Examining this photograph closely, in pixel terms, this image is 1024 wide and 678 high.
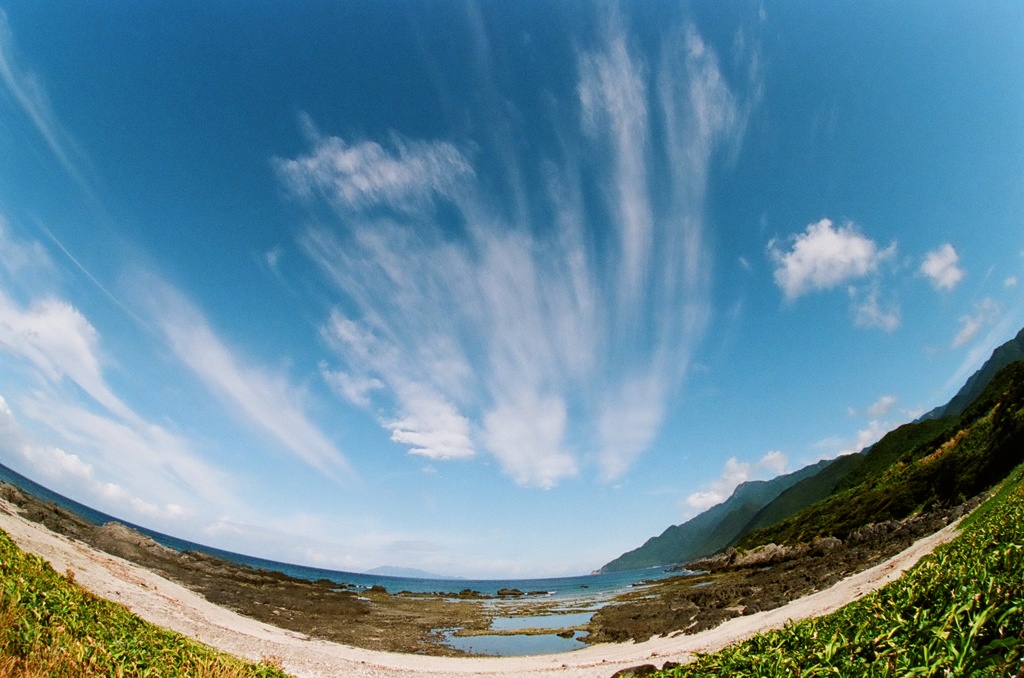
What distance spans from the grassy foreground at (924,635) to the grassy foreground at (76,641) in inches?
377

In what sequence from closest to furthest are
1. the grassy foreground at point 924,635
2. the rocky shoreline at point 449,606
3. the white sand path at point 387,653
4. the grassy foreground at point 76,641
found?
1. the grassy foreground at point 924,635
2. the grassy foreground at point 76,641
3. the white sand path at point 387,653
4. the rocky shoreline at point 449,606

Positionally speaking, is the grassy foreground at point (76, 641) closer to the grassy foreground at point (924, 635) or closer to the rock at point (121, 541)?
Answer: the grassy foreground at point (924, 635)

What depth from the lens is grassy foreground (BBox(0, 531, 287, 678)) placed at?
6781mm

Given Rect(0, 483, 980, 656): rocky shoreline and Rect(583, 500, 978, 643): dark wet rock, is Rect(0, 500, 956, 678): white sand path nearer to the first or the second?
Rect(583, 500, 978, 643): dark wet rock

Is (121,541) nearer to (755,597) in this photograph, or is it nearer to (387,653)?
(387,653)

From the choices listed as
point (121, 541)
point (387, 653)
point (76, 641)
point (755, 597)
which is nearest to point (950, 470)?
point (755, 597)

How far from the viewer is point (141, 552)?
61.0 metres

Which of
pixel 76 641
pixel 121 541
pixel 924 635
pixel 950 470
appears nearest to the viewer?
pixel 924 635

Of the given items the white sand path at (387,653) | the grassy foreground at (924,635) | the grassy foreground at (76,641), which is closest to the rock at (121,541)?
the white sand path at (387,653)

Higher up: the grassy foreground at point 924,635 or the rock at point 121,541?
the grassy foreground at point 924,635

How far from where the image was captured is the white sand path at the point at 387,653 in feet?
87.7

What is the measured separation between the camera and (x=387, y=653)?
35.7 metres

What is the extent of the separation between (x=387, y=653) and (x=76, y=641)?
35963mm

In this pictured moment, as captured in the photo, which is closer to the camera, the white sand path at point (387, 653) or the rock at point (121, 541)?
the white sand path at point (387, 653)
